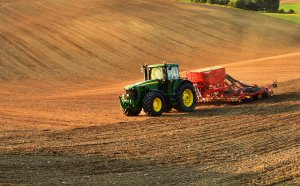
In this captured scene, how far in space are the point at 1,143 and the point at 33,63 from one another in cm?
2498

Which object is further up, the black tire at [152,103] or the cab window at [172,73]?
the cab window at [172,73]

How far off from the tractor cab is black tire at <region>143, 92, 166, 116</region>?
2.69ft

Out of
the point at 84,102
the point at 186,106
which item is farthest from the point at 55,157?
the point at 84,102

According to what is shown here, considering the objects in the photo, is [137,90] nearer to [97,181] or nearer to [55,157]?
[55,157]

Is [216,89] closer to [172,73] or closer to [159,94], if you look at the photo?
[172,73]

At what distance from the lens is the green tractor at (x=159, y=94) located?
830 inches

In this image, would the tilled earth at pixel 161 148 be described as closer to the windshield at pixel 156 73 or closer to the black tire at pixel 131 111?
the black tire at pixel 131 111

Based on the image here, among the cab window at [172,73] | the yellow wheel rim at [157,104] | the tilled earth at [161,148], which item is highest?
the cab window at [172,73]

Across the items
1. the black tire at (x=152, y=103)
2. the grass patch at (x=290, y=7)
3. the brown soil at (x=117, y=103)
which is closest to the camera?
the brown soil at (x=117, y=103)

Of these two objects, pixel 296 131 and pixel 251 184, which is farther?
pixel 296 131

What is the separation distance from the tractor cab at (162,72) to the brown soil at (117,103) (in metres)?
1.36

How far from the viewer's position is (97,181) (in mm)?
12289

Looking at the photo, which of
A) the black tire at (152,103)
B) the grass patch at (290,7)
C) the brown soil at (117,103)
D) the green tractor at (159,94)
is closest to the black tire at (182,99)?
the green tractor at (159,94)

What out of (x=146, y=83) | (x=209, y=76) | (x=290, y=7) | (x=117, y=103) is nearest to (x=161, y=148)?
(x=146, y=83)
